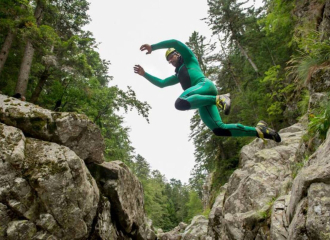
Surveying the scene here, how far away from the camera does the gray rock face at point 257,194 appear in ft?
22.4

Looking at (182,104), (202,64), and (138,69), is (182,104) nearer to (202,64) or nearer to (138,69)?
(138,69)

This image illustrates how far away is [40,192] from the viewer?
6871mm

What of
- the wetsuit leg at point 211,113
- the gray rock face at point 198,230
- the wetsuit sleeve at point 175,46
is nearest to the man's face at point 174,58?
the wetsuit sleeve at point 175,46

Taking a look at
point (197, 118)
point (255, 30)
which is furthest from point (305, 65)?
point (255, 30)

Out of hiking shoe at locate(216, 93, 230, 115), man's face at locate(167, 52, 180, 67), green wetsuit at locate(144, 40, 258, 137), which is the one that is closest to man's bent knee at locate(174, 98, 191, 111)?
green wetsuit at locate(144, 40, 258, 137)

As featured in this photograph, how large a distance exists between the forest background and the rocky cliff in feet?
9.52

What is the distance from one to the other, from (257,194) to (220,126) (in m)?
5.39

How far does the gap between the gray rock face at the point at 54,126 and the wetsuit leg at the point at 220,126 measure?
5735 mm

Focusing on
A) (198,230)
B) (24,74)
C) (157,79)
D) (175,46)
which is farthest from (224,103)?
(198,230)

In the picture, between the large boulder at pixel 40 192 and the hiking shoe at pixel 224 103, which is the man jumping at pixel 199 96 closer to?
the hiking shoe at pixel 224 103

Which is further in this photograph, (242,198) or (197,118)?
(197,118)

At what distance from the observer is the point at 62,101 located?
42.6 feet

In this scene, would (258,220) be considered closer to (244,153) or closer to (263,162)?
(263,162)

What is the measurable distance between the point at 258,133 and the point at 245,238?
4140 mm
